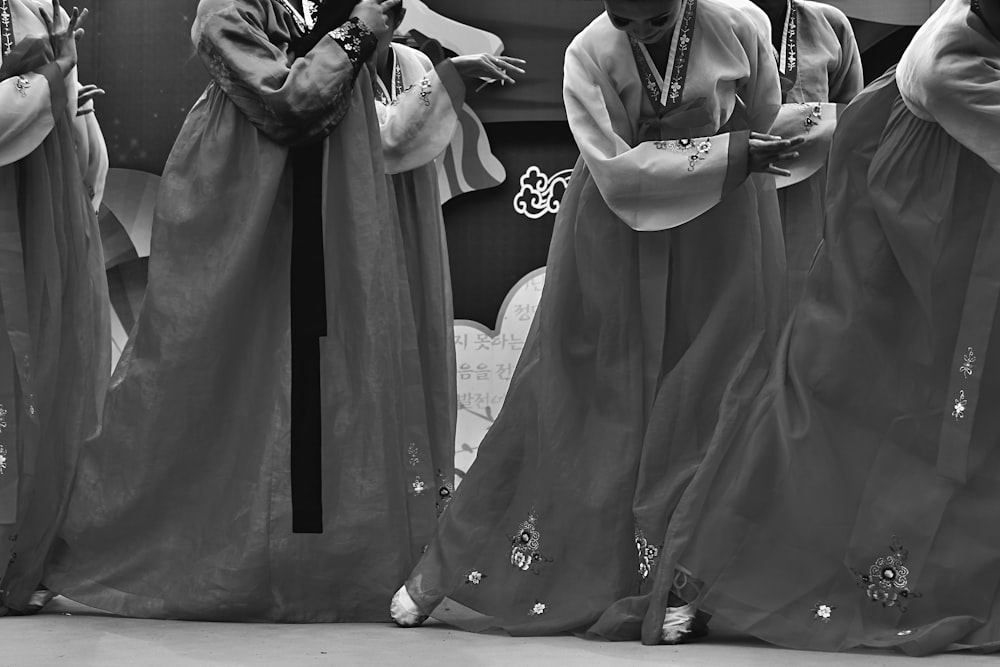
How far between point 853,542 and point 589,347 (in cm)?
64

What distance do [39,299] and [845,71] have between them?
228cm

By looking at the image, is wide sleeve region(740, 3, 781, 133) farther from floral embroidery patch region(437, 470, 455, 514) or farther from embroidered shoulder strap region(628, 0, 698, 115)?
floral embroidery patch region(437, 470, 455, 514)

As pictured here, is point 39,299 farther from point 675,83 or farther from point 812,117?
point 812,117

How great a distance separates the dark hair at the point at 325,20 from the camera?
112 inches

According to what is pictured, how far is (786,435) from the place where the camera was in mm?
2402

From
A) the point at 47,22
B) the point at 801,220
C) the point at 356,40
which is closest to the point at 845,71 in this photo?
the point at 801,220

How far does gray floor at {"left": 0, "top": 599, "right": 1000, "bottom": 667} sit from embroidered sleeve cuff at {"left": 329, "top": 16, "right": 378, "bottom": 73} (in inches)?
45.6

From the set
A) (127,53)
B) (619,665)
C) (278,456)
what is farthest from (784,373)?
(127,53)

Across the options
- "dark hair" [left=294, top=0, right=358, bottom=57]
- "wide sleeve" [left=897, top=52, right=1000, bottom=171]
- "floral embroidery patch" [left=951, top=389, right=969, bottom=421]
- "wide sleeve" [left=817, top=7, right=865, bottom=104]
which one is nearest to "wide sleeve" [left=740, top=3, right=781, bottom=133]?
"wide sleeve" [left=897, top=52, right=1000, bottom=171]

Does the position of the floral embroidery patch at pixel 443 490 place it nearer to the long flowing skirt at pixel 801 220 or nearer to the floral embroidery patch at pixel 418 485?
the floral embroidery patch at pixel 418 485

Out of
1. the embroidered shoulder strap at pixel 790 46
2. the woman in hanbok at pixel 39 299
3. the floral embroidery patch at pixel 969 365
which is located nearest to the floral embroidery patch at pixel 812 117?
the embroidered shoulder strap at pixel 790 46

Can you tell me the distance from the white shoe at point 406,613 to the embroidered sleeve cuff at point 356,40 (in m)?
1.09

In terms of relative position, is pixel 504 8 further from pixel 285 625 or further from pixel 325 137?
pixel 285 625

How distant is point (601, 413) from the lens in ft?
8.57
